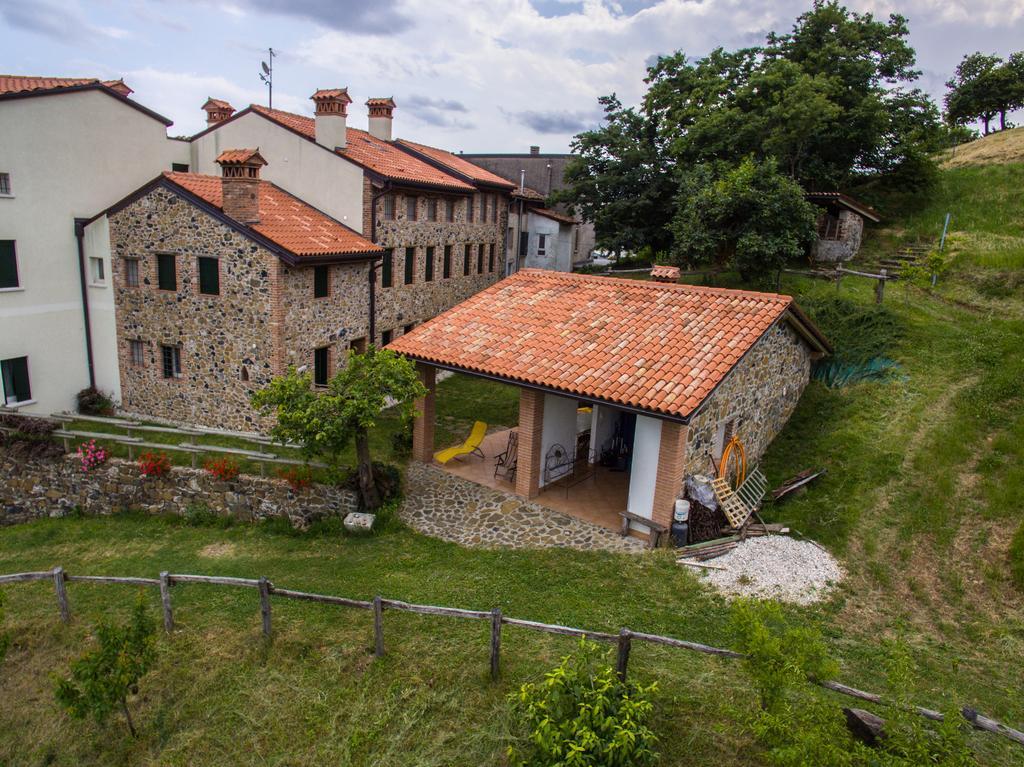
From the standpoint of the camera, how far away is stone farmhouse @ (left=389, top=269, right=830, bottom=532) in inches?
499

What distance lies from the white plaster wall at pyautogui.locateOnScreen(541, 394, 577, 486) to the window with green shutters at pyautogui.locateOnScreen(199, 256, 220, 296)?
393 inches

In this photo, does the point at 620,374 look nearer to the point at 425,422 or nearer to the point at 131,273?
the point at 425,422

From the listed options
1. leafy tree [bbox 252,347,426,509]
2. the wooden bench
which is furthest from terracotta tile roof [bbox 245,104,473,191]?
the wooden bench

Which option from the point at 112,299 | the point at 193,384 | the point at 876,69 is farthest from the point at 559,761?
the point at 876,69

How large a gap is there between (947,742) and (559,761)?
11.1 feet

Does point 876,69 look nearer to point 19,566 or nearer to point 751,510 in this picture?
point 751,510

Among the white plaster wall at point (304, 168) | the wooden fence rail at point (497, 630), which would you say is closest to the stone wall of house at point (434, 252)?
the white plaster wall at point (304, 168)

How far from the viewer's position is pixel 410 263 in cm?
2481

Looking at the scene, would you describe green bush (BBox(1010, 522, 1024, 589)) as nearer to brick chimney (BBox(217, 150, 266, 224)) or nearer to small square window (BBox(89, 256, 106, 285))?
brick chimney (BBox(217, 150, 266, 224))

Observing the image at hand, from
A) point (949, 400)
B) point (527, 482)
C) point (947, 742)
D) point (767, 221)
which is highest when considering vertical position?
point (767, 221)

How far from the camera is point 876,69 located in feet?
88.7

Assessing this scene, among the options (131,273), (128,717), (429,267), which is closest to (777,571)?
(128,717)

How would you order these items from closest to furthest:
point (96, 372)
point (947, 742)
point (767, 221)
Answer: point (947, 742) → point (96, 372) → point (767, 221)

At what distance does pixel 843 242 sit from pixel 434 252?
54.1 feet
